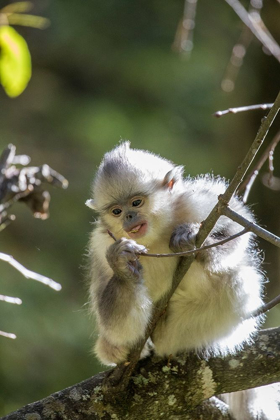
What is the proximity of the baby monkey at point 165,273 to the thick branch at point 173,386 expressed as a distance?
0.38 ft

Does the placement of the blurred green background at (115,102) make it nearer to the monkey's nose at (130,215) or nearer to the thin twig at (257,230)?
the monkey's nose at (130,215)

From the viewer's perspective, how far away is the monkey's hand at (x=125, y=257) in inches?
106

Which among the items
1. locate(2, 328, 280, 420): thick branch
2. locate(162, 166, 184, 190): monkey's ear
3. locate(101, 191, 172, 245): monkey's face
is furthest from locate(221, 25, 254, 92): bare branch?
locate(2, 328, 280, 420): thick branch

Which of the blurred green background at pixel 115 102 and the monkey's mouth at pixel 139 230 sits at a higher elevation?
the blurred green background at pixel 115 102

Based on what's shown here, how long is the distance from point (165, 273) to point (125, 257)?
409 mm

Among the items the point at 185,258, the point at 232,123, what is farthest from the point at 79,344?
the point at 185,258

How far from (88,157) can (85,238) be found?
1.06 meters

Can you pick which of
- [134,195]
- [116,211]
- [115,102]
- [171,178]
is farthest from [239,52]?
[115,102]

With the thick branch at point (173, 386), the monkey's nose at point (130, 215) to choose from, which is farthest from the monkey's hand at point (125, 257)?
the thick branch at point (173, 386)

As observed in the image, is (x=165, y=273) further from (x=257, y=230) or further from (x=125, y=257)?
(x=257, y=230)

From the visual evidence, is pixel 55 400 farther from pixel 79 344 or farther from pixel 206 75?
pixel 206 75

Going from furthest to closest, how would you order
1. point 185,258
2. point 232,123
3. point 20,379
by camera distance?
point 232,123 → point 20,379 → point 185,258

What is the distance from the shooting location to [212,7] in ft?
24.8

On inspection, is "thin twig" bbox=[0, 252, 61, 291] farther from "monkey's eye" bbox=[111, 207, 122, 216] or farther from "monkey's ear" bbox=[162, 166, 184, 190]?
"monkey's ear" bbox=[162, 166, 184, 190]
